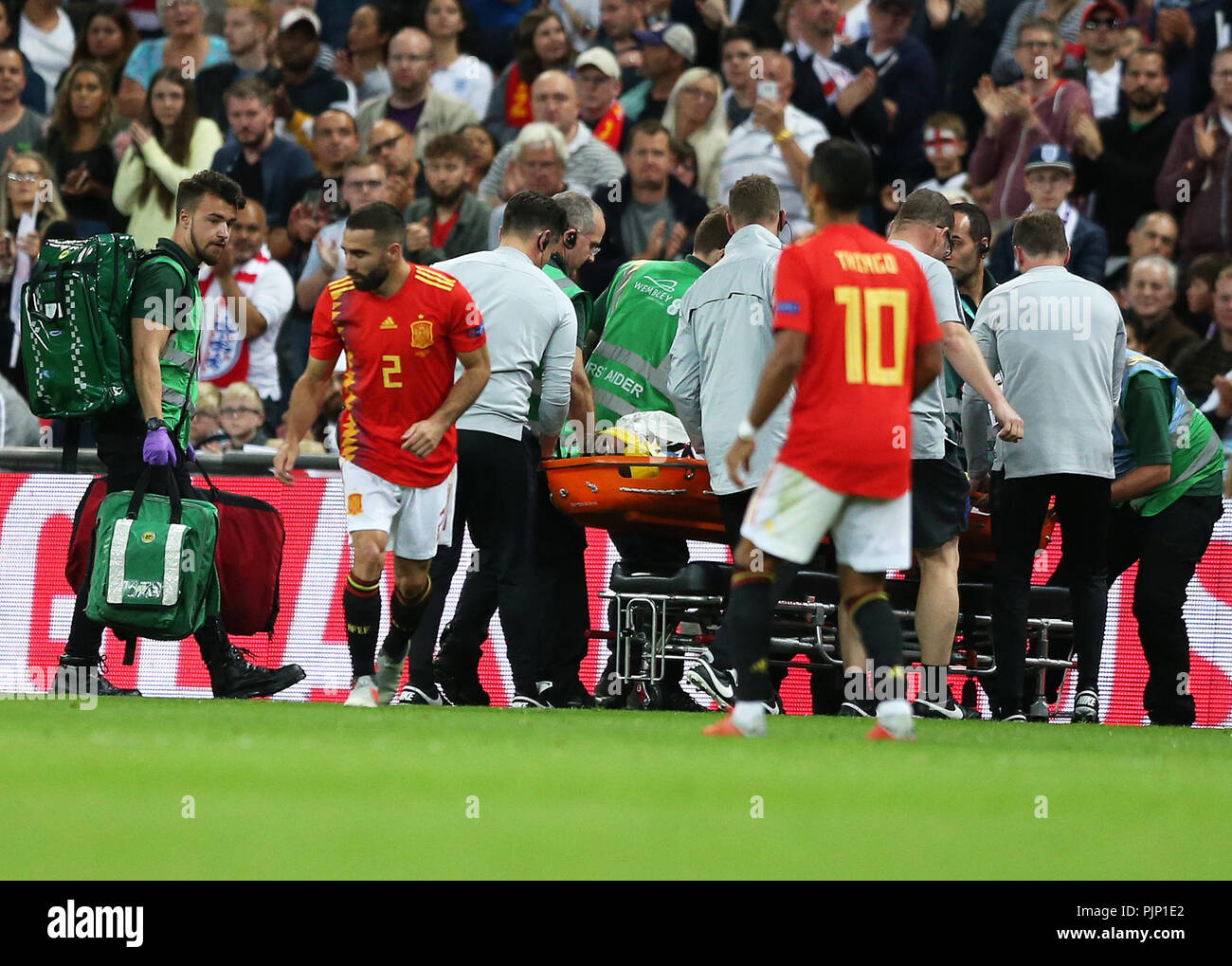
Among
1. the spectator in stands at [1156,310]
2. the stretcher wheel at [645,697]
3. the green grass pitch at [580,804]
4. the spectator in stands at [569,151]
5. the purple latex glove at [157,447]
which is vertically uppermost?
the spectator in stands at [569,151]

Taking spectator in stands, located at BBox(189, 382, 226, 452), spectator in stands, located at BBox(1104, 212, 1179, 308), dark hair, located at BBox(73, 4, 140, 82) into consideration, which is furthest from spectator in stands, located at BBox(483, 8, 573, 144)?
spectator in stands, located at BBox(1104, 212, 1179, 308)

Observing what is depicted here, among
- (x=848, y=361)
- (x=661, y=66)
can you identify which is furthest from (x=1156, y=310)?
(x=848, y=361)

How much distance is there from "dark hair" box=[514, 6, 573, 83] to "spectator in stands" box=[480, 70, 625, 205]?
914mm

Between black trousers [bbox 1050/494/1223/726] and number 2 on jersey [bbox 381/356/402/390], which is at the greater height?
number 2 on jersey [bbox 381/356/402/390]

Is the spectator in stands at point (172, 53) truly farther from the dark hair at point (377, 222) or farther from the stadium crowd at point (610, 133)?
the dark hair at point (377, 222)

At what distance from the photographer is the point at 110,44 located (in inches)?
681

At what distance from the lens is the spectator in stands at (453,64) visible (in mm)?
16703

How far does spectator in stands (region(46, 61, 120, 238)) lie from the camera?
15.9 m

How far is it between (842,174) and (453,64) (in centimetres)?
1013

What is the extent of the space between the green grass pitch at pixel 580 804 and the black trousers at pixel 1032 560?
1738 millimetres

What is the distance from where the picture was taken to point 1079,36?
52.1 feet

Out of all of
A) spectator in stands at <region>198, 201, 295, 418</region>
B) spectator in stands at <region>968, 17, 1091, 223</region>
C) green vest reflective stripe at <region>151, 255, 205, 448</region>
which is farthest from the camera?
spectator in stands at <region>968, 17, 1091, 223</region>

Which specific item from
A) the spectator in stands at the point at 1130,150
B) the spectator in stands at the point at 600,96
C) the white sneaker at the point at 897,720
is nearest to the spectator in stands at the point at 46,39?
the spectator in stands at the point at 600,96

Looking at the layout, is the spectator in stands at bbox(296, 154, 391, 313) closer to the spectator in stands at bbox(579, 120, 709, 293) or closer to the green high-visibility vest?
the spectator in stands at bbox(579, 120, 709, 293)
